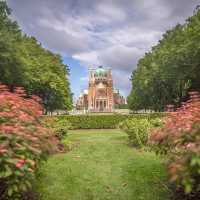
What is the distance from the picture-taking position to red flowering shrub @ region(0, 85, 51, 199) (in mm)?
4398

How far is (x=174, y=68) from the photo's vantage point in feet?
104

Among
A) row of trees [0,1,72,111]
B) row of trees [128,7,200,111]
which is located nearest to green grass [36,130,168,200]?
row of trees [0,1,72,111]

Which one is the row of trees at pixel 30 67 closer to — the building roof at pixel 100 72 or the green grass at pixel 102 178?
the green grass at pixel 102 178

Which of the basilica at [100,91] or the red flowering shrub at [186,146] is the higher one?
the basilica at [100,91]

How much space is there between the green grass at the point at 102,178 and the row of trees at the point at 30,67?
15614 mm

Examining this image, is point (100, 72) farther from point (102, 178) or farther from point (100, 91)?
point (102, 178)

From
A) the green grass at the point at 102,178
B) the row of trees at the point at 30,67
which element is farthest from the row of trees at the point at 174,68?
the green grass at the point at 102,178

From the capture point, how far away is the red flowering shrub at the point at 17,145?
4.40m

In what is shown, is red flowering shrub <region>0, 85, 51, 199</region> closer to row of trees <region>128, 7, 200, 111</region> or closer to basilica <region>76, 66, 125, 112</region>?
row of trees <region>128, 7, 200, 111</region>

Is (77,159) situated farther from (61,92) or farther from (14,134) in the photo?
(61,92)

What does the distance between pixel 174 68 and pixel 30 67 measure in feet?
47.3

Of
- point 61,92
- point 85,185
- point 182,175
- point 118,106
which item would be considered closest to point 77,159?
point 85,185

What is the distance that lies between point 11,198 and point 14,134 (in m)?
1.61

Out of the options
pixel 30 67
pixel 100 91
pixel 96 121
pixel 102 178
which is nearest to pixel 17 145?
pixel 102 178
